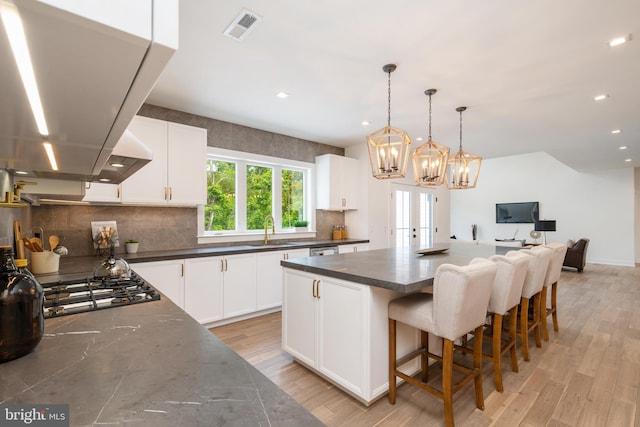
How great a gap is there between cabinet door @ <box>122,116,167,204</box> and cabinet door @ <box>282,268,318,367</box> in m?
1.78

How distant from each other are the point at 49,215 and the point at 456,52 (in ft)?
13.1

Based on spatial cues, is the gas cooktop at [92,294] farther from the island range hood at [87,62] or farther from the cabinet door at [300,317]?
the cabinet door at [300,317]

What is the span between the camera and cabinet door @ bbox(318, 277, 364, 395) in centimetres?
199

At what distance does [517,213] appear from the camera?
9.44 meters

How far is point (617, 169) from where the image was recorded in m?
7.95

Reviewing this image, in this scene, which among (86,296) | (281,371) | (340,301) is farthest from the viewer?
(281,371)

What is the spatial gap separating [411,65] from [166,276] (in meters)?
3.09

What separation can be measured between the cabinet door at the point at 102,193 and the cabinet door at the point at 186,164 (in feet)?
1.61

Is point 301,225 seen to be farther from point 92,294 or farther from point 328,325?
point 92,294

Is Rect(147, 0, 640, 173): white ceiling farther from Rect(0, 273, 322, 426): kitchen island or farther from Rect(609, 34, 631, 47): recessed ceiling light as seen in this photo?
Rect(0, 273, 322, 426): kitchen island

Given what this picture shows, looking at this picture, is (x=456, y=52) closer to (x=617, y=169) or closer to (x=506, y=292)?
(x=506, y=292)

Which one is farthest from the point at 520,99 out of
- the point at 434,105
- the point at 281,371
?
the point at 281,371

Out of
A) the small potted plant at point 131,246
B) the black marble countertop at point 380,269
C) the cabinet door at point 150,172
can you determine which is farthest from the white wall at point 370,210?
the small potted plant at point 131,246

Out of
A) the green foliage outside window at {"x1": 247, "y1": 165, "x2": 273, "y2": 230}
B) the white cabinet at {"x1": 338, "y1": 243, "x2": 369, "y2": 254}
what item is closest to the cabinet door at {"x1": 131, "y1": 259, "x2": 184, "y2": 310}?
the green foliage outside window at {"x1": 247, "y1": 165, "x2": 273, "y2": 230}
